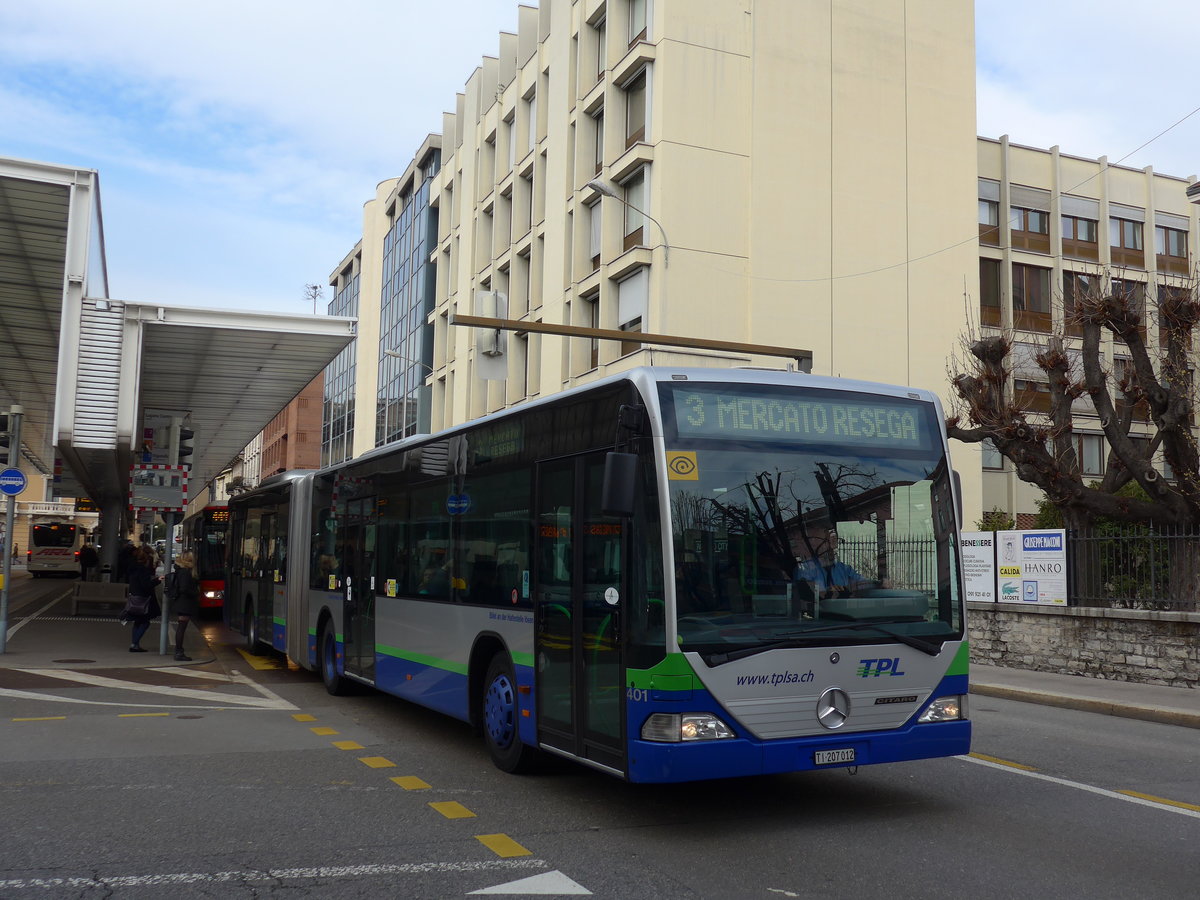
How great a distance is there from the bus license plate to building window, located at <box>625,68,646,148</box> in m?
26.3

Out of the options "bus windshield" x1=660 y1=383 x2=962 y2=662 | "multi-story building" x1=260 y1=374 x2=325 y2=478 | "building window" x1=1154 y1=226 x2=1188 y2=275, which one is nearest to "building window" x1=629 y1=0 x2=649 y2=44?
"building window" x1=1154 y1=226 x2=1188 y2=275

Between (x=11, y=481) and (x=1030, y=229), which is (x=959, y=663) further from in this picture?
(x=1030, y=229)

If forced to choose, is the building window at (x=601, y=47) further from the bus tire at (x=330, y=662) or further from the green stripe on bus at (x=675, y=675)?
the green stripe on bus at (x=675, y=675)

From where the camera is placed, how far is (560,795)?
312 inches

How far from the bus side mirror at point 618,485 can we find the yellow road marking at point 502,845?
1916 millimetres

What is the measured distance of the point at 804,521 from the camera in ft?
23.1

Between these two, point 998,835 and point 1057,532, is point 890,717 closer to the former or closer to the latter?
point 998,835

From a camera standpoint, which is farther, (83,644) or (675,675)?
(83,644)

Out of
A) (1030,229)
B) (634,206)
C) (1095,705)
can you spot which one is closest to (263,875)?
(1095,705)

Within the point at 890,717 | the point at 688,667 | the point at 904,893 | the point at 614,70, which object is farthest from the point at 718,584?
the point at 614,70

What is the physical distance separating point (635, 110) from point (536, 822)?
27.7 m

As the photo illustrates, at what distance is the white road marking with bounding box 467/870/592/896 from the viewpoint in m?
5.53

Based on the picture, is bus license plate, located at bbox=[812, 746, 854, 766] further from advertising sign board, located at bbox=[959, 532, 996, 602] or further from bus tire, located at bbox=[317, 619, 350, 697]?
advertising sign board, located at bbox=[959, 532, 996, 602]

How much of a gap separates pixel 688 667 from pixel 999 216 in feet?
117
